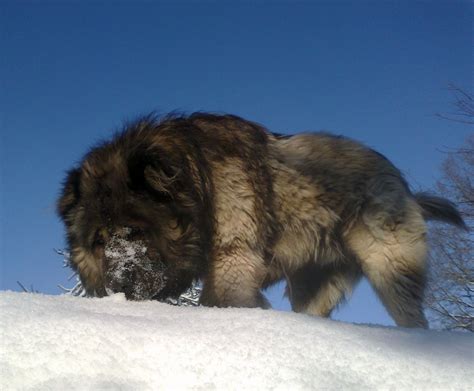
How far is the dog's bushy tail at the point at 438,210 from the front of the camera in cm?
634

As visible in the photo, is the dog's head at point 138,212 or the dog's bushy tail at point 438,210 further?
the dog's bushy tail at point 438,210

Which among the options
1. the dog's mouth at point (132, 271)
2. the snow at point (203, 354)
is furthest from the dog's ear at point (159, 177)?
the snow at point (203, 354)

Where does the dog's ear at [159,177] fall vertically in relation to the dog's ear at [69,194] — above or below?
above

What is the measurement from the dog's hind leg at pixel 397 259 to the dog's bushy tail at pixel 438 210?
1.83 ft

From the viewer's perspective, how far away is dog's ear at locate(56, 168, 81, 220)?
517cm

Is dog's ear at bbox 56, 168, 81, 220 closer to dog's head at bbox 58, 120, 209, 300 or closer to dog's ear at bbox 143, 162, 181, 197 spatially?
dog's head at bbox 58, 120, 209, 300

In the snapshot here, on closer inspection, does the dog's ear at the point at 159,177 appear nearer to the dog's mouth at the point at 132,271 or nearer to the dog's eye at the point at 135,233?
the dog's eye at the point at 135,233

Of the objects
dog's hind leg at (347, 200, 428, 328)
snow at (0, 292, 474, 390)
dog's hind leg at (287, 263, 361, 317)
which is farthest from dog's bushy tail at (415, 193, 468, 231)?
snow at (0, 292, 474, 390)

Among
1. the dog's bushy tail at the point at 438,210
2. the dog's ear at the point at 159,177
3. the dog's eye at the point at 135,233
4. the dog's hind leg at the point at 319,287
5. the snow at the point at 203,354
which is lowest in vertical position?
the dog's hind leg at the point at 319,287

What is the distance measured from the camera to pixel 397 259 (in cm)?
552

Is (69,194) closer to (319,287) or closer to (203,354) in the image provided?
(319,287)

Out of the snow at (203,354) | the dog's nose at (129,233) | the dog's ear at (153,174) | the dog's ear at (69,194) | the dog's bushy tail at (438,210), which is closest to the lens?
the snow at (203,354)

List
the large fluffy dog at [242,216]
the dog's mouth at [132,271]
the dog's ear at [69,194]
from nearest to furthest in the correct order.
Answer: the dog's mouth at [132,271] → the large fluffy dog at [242,216] → the dog's ear at [69,194]

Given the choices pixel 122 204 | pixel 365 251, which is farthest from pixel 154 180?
pixel 365 251
